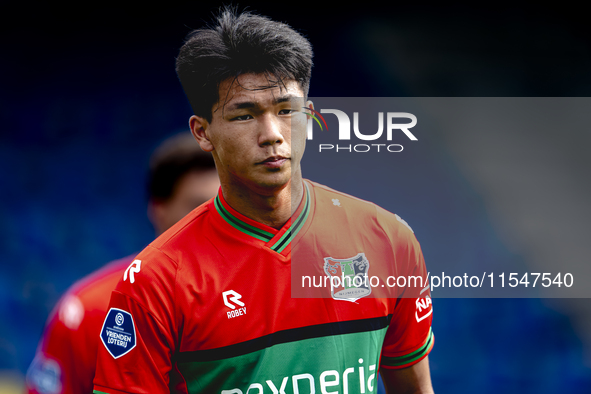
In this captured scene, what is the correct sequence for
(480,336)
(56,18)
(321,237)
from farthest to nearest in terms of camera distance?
(56,18) → (480,336) → (321,237)

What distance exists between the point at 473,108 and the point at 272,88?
3.35 feet

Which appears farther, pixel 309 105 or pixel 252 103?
pixel 309 105

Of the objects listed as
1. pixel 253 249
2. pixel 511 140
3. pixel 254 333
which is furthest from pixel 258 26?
→ pixel 511 140

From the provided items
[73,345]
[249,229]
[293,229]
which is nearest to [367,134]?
[293,229]

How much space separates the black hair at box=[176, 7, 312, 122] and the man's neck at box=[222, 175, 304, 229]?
24cm

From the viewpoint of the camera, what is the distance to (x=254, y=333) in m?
1.42

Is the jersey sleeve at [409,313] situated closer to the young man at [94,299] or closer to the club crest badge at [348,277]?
the club crest badge at [348,277]

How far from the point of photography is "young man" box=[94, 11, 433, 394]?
1377 mm

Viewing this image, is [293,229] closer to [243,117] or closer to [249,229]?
[249,229]

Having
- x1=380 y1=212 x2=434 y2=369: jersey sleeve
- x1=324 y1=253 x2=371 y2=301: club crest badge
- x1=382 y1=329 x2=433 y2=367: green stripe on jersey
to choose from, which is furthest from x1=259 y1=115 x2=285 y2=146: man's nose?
x1=382 y1=329 x2=433 y2=367: green stripe on jersey

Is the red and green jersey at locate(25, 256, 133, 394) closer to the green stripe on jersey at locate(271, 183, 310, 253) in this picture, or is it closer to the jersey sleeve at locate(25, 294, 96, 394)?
the jersey sleeve at locate(25, 294, 96, 394)

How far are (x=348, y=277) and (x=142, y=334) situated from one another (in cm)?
65

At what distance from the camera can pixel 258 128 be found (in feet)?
4.50

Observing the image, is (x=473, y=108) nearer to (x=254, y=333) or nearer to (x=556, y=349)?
(x=254, y=333)
